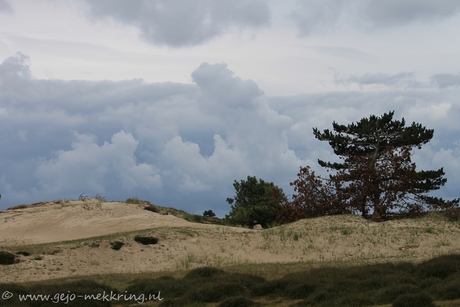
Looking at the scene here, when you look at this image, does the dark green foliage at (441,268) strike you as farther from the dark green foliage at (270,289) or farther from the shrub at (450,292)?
the dark green foliage at (270,289)

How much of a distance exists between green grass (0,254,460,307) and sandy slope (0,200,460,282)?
5.01 meters

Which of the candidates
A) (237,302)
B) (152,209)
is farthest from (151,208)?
(237,302)

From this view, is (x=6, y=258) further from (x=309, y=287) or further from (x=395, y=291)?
(x=395, y=291)

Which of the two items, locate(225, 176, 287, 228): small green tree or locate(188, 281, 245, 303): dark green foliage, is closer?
locate(188, 281, 245, 303): dark green foliage

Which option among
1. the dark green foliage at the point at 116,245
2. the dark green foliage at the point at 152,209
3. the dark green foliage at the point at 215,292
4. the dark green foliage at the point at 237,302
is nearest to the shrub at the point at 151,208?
the dark green foliage at the point at 152,209

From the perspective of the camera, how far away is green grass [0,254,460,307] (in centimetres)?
1441

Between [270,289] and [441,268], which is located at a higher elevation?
[441,268]

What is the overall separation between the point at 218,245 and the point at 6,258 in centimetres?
1012

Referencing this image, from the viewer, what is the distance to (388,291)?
14672 mm

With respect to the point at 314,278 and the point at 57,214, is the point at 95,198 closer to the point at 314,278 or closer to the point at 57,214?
A: the point at 57,214

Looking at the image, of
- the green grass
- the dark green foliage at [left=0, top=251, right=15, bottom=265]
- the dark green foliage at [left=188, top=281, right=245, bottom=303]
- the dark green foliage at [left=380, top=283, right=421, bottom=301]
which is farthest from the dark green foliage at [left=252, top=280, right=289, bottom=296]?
the dark green foliage at [left=0, top=251, right=15, bottom=265]

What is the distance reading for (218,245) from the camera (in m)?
29.0

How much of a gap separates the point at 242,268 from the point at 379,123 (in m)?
24.1

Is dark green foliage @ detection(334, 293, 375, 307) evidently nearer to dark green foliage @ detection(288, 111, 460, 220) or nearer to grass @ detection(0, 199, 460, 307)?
grass @ detection(0, 199, 460, 307)
